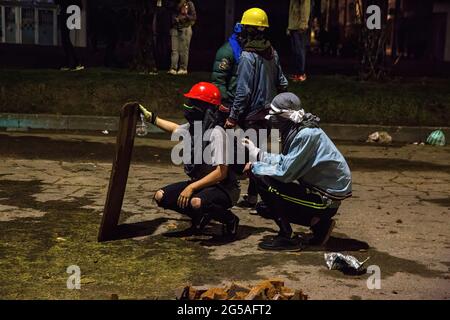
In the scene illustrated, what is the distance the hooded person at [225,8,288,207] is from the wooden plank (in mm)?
1293

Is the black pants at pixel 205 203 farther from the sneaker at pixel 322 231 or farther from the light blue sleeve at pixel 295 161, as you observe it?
the sneaker at pixel 322 231

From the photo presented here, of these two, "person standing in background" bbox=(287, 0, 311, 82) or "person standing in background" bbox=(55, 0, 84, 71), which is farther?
"person standing in background" bbox=(55, 0, 84, 71)

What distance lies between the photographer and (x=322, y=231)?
6203 millimetres

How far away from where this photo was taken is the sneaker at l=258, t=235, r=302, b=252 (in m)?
6.10

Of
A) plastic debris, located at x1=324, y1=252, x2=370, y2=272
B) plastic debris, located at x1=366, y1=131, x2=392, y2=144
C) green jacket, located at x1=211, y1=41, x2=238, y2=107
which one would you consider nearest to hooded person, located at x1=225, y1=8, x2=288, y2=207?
green jacket, located at x1=211, y1=41, x2=238, y2=107

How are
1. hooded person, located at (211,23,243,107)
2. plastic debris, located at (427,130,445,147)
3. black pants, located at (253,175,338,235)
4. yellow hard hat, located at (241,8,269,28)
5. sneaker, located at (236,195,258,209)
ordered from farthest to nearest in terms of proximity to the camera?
1. plastic debris, located at (427,130,445,147)
2. sneaker, located at (236,195,258,209)
3. hooded person, located at (211,23,243,107)
4. yellow hard hat, located at (241,8,269,28)
5. black pants, located at (253,175,338,235)

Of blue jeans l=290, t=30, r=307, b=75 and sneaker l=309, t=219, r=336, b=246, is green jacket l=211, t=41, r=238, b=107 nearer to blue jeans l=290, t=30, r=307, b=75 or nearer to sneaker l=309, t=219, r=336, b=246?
Answer: sneaker l=309, t=219, r=336, b=246

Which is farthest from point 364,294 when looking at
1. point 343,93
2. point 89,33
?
point 89,33

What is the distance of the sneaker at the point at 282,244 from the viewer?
20.0 ft

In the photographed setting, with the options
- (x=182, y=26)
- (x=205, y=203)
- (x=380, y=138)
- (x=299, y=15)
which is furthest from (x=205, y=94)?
(x=182, y=26)

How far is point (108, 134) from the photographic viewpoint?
1291 cm

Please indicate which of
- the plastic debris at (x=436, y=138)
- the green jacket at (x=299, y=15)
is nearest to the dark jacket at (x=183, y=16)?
the green jacket at (x=299, y=15)
